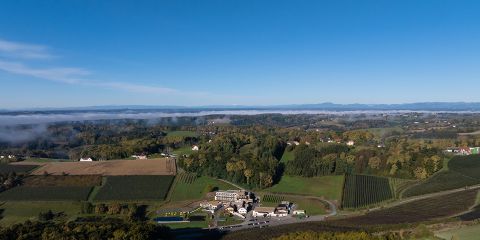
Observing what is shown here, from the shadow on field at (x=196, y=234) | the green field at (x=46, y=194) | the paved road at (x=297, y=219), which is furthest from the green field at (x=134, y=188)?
the paved road at (x=297, y=219)

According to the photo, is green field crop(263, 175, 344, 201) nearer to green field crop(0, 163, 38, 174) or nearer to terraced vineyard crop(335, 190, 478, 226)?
terraced vineyard crop(335, 190, 478, 226)

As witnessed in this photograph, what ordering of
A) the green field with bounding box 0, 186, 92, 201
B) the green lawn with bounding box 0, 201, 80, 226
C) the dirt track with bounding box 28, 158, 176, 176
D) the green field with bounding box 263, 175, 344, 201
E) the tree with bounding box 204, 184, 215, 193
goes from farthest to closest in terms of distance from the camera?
1. the dirt track with bounding box 28, 158, 176, 176
2. the tree with bounding box 204, 184, 215, 193
3. the green field with bounding box 263, 175, 344, 201
4. the green field with bounding box 0, 186, 92, 201
5. the green lawn with bounding box 0, 201, 80, 226

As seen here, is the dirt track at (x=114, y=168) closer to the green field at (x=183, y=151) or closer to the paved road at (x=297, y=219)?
the green field at (x=183, y=151)

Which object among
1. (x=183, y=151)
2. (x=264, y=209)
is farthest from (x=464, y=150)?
(x=183, y=151)

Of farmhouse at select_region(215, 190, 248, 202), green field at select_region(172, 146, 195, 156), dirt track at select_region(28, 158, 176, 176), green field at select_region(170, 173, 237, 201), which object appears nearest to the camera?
farmhouse at select_region(215, 190, 248, 202)

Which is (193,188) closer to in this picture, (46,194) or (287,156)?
(46,194)

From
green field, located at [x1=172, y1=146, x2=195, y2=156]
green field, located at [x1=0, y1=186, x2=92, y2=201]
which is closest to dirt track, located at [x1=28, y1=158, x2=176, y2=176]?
green field, located at [x1=0, y1=186, x2=92, y2=201]
